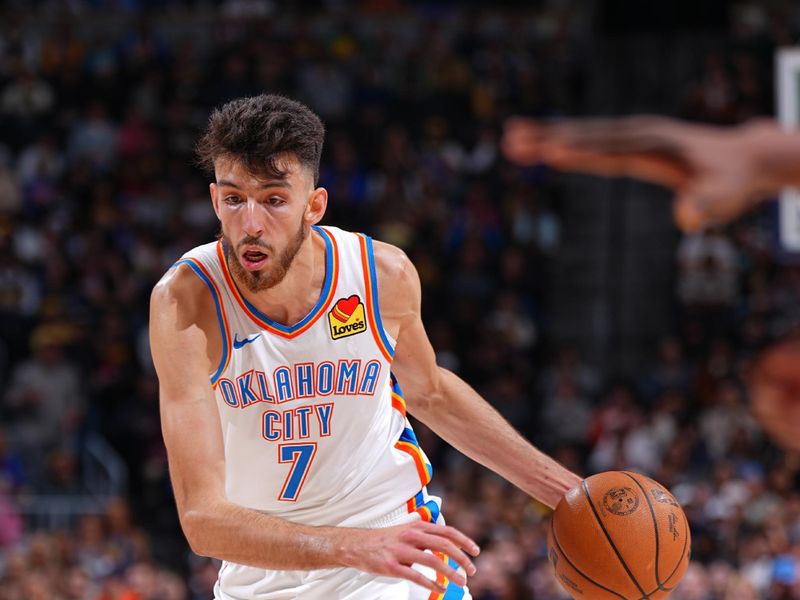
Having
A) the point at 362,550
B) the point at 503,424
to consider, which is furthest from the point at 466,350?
the point at 362,550

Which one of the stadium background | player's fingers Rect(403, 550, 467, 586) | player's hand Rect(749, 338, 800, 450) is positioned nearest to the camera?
player's hand Rect(749, 338, 800, 450)

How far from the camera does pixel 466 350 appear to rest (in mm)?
13969

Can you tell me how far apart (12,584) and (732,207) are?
978cm

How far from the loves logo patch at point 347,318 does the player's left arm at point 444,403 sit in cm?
10

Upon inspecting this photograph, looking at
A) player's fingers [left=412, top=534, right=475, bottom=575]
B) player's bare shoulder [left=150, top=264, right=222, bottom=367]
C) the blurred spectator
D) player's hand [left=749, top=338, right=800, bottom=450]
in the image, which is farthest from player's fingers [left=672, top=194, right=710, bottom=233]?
the blurred spectator

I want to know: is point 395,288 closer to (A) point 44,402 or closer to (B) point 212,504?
(B) point 212,504

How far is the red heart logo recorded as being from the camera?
15.5 feet

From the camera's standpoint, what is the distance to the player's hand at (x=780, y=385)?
2.76 meters

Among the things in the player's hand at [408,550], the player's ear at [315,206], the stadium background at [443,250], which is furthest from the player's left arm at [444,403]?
the stadium background at [443,250]

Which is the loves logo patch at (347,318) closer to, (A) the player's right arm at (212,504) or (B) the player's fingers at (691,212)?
(A) the player's right arm at (212,504)

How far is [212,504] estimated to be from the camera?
3.99m

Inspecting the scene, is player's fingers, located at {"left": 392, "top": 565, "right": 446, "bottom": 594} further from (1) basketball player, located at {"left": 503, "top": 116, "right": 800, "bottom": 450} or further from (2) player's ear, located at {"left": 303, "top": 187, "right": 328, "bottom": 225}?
(1) basketball player, located at {"left": 503, "top": 116, "right": 800, "bottom": 450}

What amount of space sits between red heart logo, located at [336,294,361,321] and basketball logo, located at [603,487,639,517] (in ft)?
3.80

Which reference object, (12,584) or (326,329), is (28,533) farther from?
(326,329)
